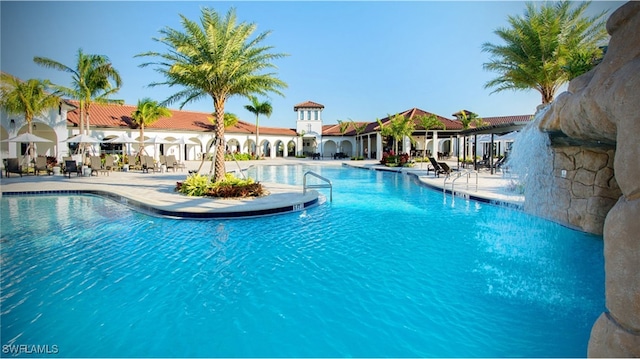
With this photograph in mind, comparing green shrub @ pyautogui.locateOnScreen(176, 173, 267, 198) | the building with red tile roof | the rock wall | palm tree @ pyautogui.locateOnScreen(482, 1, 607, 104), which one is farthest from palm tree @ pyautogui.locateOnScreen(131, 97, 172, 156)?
the rock wall

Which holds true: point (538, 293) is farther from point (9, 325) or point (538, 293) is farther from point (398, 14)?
point (398, 14)

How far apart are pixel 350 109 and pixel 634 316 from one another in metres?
51.7

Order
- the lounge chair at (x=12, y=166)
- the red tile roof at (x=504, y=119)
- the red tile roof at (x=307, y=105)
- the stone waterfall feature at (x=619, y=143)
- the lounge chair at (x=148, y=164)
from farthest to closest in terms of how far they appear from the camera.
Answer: the red tile roof at (x=307, y=105), the red tile roof at (x=504, y=119), the lounge chair at (x=148, y=164), the lounge chair at (x=12, y=166), the stone waterfall feature at (x=619, y=143)

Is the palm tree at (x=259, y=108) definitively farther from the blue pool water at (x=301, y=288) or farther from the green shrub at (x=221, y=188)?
the blue pool water at (x=301, y=288)

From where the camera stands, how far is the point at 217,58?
42.2 feet

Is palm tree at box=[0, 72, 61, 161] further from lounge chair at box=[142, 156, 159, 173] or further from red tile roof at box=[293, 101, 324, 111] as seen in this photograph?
red tile roof at box=[293, 101, 324, 111]

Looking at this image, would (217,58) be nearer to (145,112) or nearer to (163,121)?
(145,112)

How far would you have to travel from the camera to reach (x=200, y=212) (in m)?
9.38

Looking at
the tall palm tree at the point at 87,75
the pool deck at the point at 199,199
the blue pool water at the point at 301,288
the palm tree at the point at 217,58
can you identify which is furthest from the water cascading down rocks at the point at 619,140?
the tall palm tree at the point at 87,75

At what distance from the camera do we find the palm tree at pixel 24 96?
2066 centimetres

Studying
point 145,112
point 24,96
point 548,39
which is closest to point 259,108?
point 145,112

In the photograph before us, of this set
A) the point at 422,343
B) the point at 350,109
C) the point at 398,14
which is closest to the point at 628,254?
the point at 422,343

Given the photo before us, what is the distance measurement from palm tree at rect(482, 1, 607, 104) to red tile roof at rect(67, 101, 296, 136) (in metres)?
33.1

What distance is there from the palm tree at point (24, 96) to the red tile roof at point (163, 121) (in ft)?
31.8
